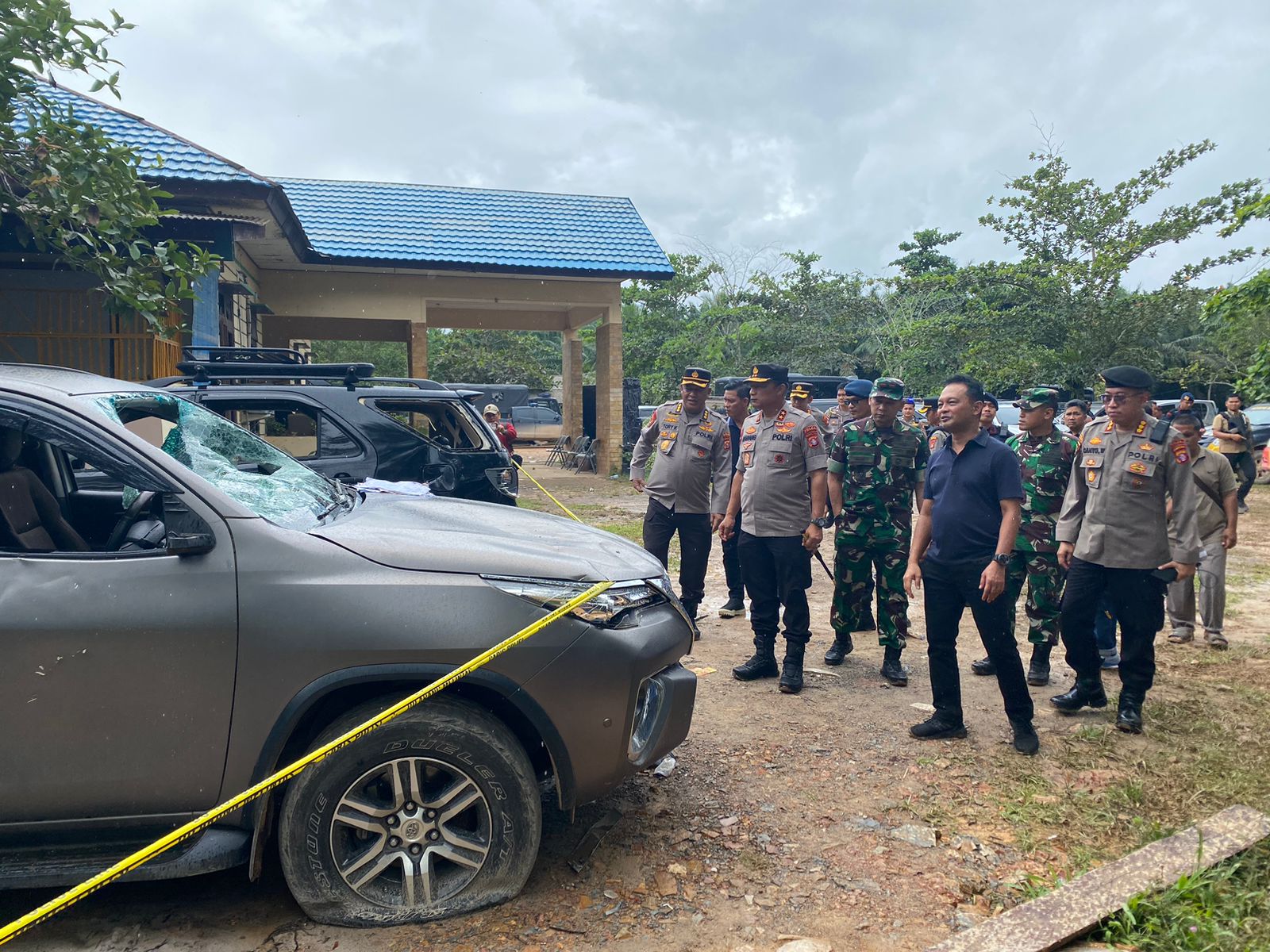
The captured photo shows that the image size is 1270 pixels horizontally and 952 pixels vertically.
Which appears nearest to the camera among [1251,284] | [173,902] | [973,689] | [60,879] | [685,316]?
[60,879]

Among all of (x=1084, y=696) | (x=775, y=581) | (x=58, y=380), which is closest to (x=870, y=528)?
(x=775, y=581)

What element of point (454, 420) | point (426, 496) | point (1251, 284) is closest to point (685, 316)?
point (1251, 284)

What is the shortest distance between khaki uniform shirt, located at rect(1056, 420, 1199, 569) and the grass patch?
1854 mm

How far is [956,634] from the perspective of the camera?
4621mm

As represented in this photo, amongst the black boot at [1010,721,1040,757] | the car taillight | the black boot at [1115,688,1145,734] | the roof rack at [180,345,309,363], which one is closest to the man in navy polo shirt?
the black boot at [1010,721,1040,757]

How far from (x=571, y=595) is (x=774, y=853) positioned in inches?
52.1

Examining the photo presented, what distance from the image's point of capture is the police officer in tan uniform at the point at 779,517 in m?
5.39

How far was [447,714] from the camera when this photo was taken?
9.38 ft

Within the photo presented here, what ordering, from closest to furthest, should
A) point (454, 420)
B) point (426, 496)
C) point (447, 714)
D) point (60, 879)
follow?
point (60, 879), point (447, 714), point (426, 496), point (454, 420)

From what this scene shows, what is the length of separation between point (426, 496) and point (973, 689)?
355 centimetres

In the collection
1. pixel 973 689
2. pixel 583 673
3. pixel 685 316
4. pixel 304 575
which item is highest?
pixel 685 316

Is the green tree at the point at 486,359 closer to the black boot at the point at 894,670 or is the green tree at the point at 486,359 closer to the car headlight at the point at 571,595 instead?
the black boot at the point at 894,670

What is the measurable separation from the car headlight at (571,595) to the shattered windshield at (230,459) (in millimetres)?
678

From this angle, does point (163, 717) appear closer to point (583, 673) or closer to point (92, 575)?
point (92, 575)
